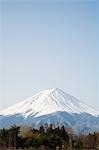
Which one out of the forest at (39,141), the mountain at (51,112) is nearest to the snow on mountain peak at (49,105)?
the mountain at (51,112)

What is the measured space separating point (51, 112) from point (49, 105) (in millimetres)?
2922

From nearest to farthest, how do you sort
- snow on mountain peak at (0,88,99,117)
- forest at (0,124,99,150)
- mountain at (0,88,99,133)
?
forest at (0,124,99,150)
mountain at (0,88,99,133)
snow on mountain peak at (0,88,99,117)

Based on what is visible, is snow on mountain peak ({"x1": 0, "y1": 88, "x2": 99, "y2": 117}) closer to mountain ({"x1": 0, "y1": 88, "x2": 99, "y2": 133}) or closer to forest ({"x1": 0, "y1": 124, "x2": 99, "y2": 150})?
mountain ({"x1": 0, "y1": 88, "x2": 99, "y2": 133})

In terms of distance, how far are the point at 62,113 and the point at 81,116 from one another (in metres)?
6.23

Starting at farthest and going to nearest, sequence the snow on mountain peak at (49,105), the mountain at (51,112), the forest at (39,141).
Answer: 1. the snow on mountain peak at (49,105)
2. the mountain at (51,112)
3. the forest at (39,141)

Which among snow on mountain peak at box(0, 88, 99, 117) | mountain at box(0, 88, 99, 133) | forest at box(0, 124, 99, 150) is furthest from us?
snow on mountain peak at box(0, 88, 99, 117)

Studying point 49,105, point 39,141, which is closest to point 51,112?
point 49,105

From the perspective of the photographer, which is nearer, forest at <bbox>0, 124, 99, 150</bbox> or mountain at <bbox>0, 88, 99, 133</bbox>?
forest at <bbox>0, 124, 99, 150</bbox>

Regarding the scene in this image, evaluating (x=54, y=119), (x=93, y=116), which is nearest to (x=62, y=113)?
(x=54, y=119)

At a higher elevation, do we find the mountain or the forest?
the mountain

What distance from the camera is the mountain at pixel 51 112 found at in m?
127

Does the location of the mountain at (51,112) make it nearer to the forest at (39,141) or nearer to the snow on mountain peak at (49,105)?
the snow on mountain peak at (49,105)

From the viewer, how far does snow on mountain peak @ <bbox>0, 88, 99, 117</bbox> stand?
130375 mm

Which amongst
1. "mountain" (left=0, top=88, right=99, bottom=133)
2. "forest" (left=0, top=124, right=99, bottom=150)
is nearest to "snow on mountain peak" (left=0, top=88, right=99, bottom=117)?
"mountain" (left=0, top=88, right=99, bottom=133)
